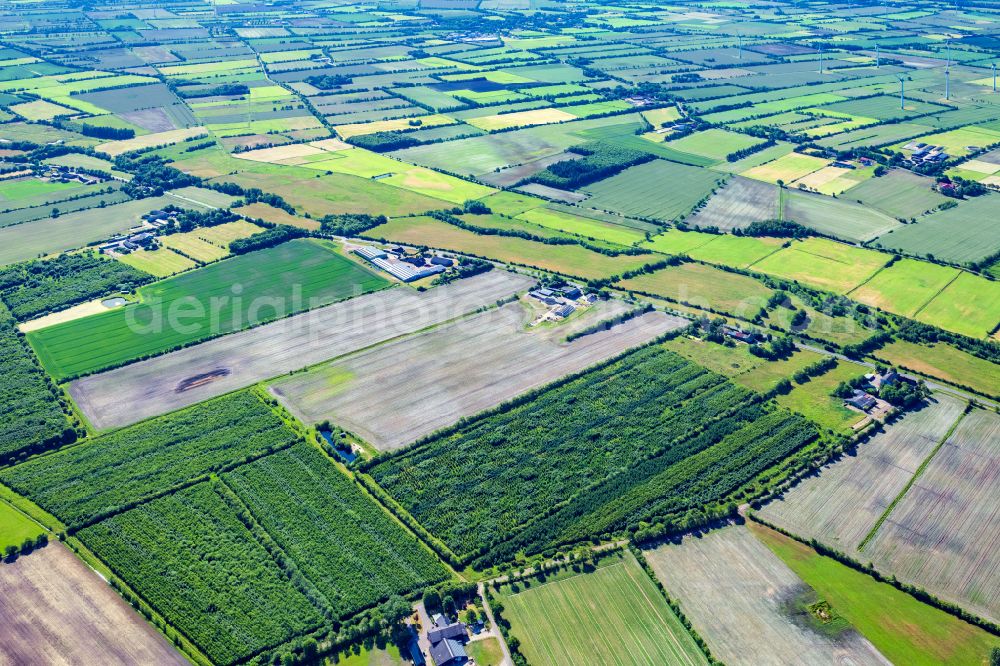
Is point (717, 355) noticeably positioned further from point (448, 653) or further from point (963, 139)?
point (963, 139)

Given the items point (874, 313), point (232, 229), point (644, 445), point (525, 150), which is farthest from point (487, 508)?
point (525, 150)

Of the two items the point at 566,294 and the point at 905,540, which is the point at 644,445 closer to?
the point at 905,540

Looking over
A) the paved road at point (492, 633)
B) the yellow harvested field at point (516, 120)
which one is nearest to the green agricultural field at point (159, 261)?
the paved road at point (492, 633)

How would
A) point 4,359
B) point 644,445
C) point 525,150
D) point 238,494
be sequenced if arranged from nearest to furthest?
point 238,494, point 644,445, point 4,359, point 525,150

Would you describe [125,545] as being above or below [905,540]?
above

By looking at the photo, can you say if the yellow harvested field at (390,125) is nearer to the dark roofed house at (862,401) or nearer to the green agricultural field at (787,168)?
the green agricultural field at (787,168)

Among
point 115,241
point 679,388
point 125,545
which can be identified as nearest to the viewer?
point 125,545

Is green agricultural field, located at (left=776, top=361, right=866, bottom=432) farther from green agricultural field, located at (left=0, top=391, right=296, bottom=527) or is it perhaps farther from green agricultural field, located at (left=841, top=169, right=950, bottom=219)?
green agricultural field, located at (left=841, top=169, right=950, bottom=219)
